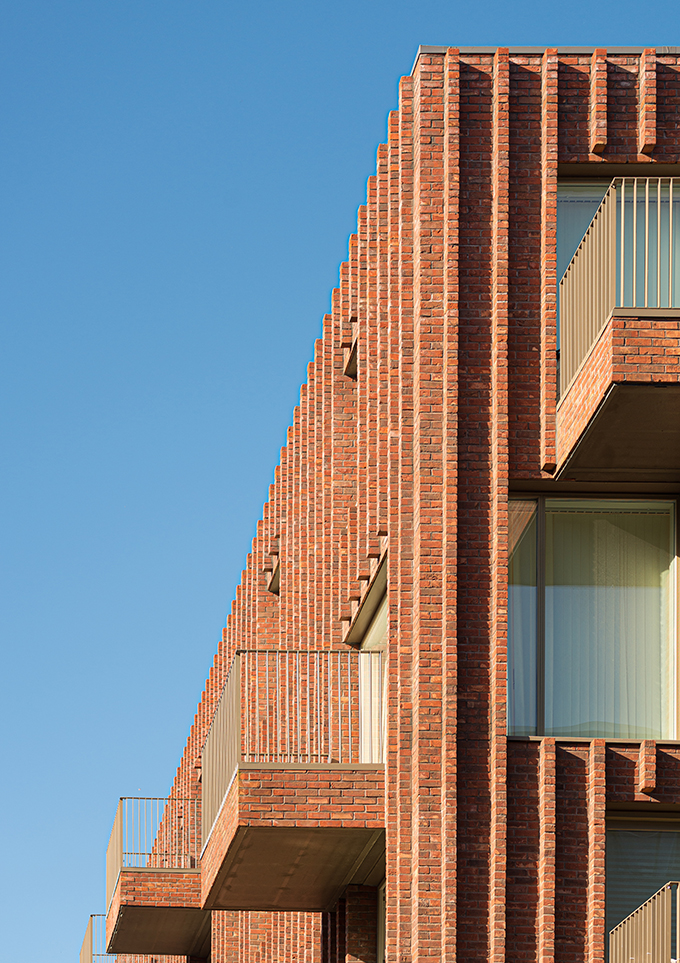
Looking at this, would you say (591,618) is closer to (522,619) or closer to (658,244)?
(522,619)

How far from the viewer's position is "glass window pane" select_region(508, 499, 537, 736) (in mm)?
18938

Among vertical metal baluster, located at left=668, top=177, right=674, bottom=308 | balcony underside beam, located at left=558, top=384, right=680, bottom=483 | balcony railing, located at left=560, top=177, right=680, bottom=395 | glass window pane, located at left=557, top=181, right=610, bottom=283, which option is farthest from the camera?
glass window pane, located at left=557, top=181, right=610, bottom=283

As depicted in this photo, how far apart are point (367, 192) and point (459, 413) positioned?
4519 millimetres

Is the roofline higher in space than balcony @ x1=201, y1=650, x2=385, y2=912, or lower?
higher

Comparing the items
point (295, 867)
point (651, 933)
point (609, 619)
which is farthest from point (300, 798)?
point (651, 933)

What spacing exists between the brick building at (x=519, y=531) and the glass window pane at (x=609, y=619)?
2 centimetres

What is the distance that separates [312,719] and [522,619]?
5.57 meters

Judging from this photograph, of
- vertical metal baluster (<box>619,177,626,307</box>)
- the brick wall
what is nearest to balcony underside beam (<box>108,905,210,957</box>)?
vertical metal baluster (<box>619,177,626,307</box>)

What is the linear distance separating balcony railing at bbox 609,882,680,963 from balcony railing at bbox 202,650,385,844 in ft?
11.9

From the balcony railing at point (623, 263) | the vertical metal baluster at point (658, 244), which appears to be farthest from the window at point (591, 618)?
the vertical metal baluster at point (658, 244)

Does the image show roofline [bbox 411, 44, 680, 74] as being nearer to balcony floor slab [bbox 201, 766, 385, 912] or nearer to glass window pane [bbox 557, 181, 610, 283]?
glass window pane [bbox 557, 181, 610, 283]

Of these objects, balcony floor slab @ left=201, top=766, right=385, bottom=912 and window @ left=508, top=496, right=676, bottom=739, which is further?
balcony floor slab @ left=201, top=766, right=385, bottom=912

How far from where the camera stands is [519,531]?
762 inches

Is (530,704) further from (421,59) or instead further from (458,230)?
(421,59)
